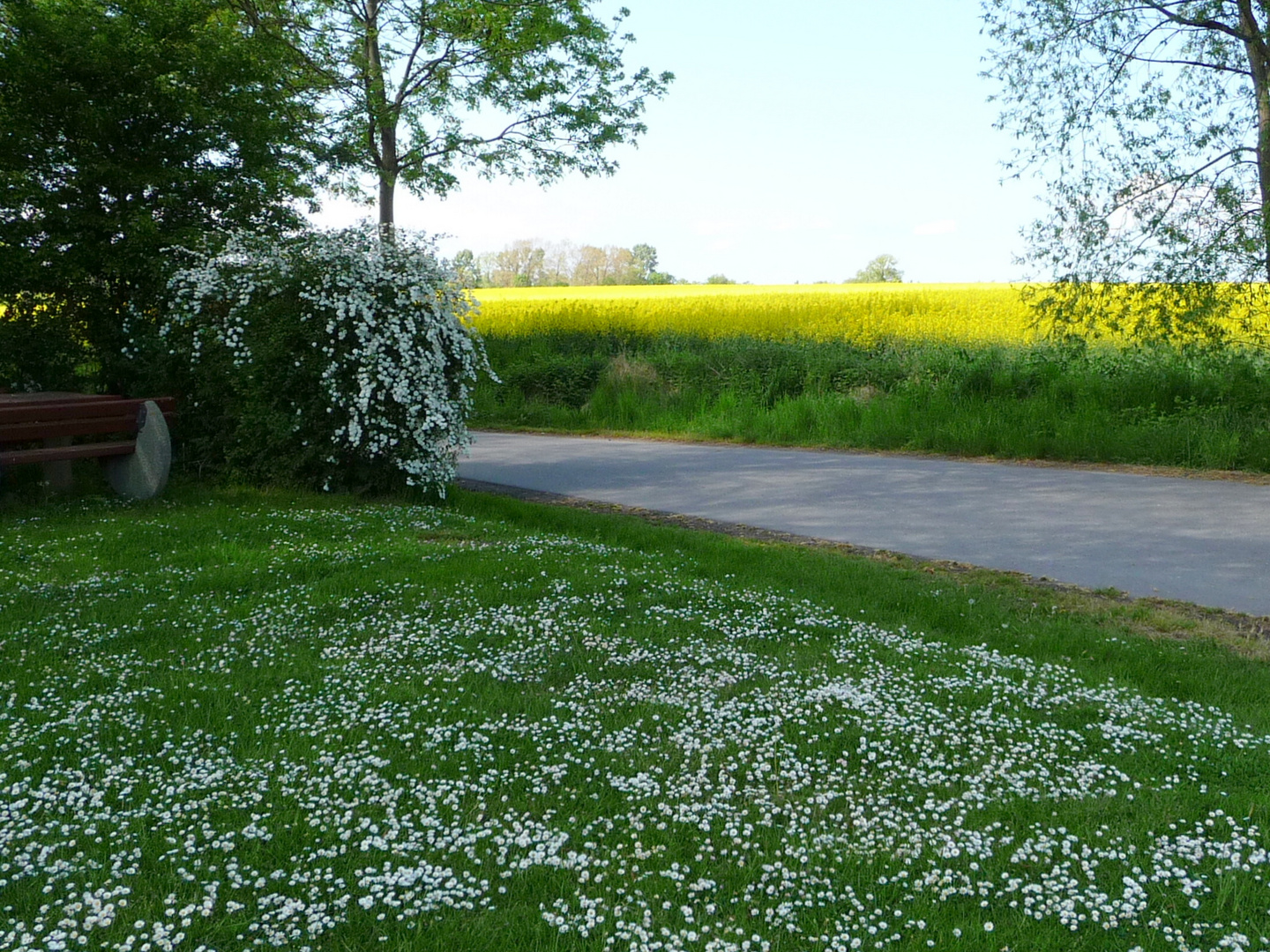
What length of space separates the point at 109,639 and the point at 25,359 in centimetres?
702

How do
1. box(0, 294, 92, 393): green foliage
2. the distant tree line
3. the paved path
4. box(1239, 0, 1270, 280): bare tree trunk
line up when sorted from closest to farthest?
the paved path → box(0, 294, 92, 393): green foliage → box(1239, 0, 1270, 280): bare tree trunk → the distant tree line

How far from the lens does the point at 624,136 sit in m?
25.8

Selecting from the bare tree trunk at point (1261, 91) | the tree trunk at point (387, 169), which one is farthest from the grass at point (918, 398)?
the tree trunk at point (387, 169)

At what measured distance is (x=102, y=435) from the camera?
10.8 m

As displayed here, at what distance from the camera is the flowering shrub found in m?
10.5

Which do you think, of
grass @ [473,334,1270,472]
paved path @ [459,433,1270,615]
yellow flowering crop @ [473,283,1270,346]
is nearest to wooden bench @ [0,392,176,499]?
paved path @ [459,433,1270,615]

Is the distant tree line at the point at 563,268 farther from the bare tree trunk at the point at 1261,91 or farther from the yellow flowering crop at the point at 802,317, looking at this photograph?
the bare tree trunk at the point at 1261,91

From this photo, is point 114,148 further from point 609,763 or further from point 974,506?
point 609,763

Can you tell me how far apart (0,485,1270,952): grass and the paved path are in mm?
1261

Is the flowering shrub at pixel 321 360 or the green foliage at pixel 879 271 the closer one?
the flowering shrub at pixel 321 360

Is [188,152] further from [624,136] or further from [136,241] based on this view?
[624,136]

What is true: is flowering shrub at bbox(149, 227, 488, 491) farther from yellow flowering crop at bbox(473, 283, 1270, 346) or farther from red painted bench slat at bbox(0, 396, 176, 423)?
yellow flowering crop at bbox(473, 283, 1270, 346)

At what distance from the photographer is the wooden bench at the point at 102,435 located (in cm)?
959

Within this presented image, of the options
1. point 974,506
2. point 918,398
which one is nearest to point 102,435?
point 974,506
